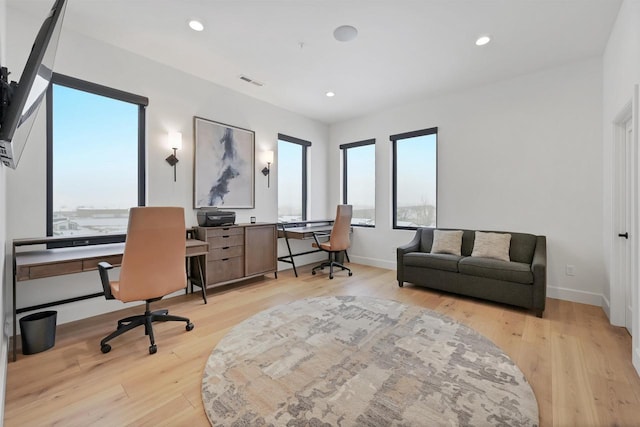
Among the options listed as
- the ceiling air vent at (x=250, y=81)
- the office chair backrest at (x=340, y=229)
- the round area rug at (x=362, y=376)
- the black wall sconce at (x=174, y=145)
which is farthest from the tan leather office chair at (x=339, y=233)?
the black wall sconce at (x=174, y=145)

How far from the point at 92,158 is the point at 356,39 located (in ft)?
10.1

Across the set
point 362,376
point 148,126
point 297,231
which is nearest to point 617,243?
point 362,376

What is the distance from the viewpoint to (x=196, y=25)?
2.65m

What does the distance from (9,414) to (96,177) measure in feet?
7.29

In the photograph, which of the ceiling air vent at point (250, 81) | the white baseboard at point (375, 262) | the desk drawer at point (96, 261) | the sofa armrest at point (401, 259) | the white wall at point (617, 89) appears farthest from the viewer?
the white baseboard at point (375, 262)

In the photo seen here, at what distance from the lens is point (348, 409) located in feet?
5.18

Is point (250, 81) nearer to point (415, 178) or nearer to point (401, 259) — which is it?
point (415, 178)

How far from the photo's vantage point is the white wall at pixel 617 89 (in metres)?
2.04

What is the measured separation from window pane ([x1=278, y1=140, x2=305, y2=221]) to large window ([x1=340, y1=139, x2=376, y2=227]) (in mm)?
943

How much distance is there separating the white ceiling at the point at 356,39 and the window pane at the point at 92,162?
2.39 ft

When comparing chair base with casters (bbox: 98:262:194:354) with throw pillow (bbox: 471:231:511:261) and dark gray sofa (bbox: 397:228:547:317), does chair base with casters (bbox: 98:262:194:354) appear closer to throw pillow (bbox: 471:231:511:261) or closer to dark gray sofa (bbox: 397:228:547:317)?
dark gray sofa (bbox: 397:228:547:317)

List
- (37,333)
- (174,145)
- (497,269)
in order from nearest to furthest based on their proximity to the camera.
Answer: (37,333)
(497,269)
(174,145)

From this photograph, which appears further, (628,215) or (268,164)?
(268,164)

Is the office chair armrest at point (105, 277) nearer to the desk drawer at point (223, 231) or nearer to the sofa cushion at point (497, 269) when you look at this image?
the desk drawer at point (223, 231)
